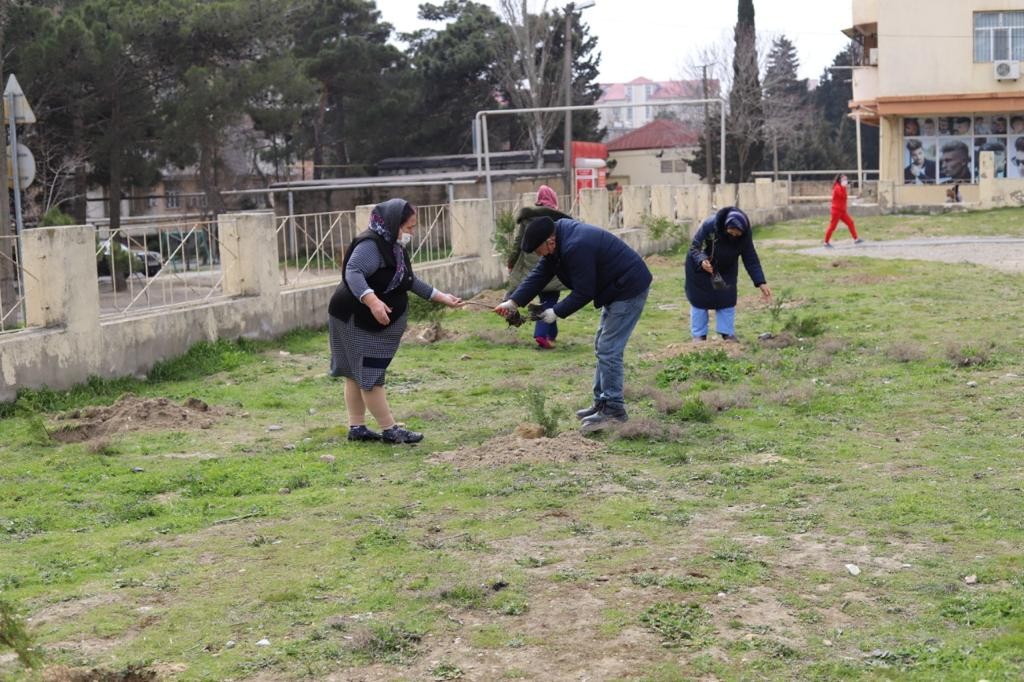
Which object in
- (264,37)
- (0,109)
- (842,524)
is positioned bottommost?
(842,524)

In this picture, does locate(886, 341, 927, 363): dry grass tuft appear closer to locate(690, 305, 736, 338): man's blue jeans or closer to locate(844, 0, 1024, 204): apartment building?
locate(690, 305, 736, 338): man's blue jeans

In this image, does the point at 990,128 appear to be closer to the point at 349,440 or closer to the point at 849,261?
the point at 849,261

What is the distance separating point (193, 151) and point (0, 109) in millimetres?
17794

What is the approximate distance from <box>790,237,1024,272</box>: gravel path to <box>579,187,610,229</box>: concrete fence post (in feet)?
12.5

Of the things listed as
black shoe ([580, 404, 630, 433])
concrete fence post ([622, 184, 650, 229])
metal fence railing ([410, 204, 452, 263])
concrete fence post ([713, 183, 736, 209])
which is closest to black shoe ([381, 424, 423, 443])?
black shoe ([580, 404, 630, 433])

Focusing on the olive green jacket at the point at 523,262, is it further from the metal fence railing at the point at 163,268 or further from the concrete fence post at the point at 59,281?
the concrete fence post at the point at 59,281

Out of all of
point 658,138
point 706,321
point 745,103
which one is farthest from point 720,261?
point 658,138

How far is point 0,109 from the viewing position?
15.5 m

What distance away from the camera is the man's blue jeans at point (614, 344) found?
8.85 meters

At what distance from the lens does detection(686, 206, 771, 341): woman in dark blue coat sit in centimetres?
1208

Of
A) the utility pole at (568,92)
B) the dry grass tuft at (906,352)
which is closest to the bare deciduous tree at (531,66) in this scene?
the utility pole at (568,92)

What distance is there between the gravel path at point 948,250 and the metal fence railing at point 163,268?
1170 centimetres

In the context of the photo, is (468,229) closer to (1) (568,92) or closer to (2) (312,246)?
(2) (312,246)

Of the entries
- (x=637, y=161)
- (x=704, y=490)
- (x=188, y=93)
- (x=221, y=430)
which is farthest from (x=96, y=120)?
(x=637, y=161)
